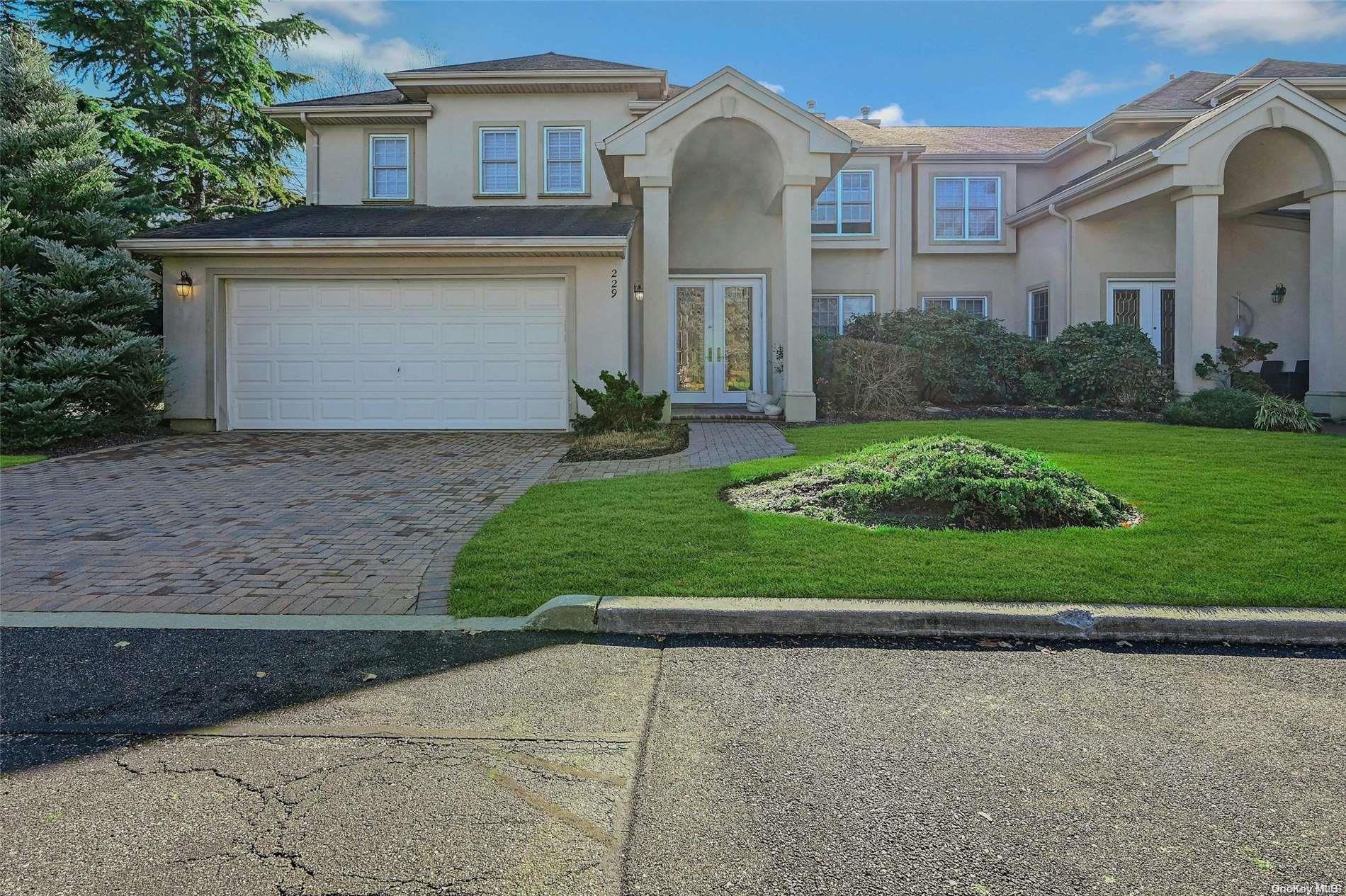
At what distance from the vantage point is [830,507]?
7.05 metres

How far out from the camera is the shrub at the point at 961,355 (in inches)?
611

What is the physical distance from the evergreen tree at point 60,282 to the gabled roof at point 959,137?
14428mm

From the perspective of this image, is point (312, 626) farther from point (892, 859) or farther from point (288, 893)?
point (892, 859)

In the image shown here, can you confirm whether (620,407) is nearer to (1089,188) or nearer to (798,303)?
(798,303)

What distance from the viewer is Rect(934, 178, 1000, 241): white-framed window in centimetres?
1902

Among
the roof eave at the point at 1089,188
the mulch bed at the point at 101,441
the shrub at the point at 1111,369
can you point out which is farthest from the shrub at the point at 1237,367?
the mulch bed at the point at 101,441

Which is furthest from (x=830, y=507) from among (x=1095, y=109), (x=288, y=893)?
(x=1095, y=109)

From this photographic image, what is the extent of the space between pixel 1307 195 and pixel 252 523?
17.4 metres

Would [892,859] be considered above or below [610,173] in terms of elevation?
below

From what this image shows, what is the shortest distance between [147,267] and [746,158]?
1025 centimetres

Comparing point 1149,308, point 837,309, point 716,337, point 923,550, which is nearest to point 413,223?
point 716,337

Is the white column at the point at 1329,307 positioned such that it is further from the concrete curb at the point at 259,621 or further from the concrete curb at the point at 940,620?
the concrete curb at the point at 259,621

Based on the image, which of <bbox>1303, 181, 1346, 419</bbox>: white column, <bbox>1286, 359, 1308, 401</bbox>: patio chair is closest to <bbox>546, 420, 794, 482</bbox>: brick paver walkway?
<bbox>1303, 181, 1346, 419</bbox>: white column

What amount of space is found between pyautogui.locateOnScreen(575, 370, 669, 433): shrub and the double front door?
196 inches
